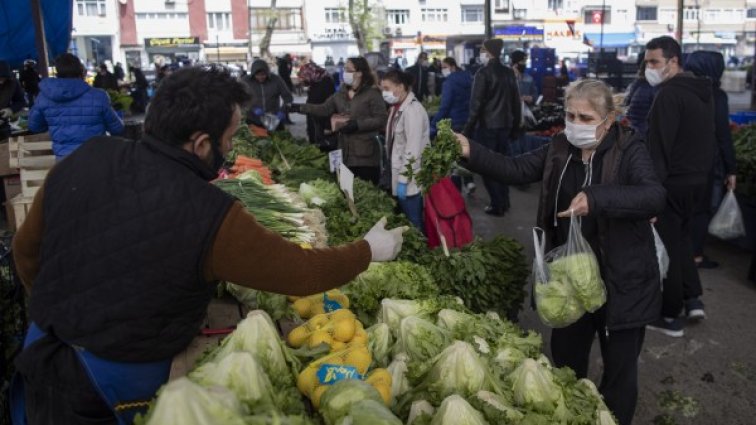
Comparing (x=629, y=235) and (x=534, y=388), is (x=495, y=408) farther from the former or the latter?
(x=629, y=235)

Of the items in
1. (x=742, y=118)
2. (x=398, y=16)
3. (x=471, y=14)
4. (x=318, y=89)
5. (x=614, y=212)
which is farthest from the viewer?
(x=471, y=14)

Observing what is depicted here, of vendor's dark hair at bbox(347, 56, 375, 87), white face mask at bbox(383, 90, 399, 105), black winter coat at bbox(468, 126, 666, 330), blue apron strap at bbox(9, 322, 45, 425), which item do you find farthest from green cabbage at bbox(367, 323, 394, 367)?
vendor's dark hair at bbox(347, 56, 375, 87)

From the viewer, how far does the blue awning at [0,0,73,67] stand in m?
11.8

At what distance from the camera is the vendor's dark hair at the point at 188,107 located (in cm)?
194

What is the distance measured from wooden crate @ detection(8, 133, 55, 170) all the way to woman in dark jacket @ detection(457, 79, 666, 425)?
5.49m

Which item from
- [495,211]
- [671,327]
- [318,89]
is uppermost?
[318,89]

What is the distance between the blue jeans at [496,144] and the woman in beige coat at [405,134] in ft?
8.24

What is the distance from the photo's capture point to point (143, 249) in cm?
188

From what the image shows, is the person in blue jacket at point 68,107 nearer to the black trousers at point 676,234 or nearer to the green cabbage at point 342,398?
the black trousers at point 676,234

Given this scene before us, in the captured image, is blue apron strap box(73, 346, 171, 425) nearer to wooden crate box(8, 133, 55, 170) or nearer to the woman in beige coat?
the woman in beige coat

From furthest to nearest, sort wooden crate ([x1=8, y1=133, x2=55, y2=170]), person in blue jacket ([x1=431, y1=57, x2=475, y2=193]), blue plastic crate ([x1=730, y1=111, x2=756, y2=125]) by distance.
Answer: blue plastic crate ([x1=730, y1=111, x2=756, y2=125]), person in blue jacket ([x1=431, y1=57, x2=475, y2=193]), wooden crate ([x1=8, y1=133, x2=55, y2=170])

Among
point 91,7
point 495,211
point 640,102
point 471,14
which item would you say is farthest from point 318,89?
point 471,14

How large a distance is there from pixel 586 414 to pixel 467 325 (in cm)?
60

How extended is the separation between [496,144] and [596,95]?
5432 mm
